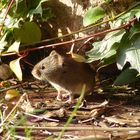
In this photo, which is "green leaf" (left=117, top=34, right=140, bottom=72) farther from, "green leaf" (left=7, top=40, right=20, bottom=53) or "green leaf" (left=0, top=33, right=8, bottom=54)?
"green leaf" (left=0, top=33, right=8, bottom=54)

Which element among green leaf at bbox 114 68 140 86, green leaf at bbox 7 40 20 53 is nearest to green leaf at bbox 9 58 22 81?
green leaf at bbox 7 40 20 53

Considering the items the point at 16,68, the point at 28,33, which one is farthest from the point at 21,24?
the point at 16,68

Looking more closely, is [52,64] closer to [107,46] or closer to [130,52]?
[107,46]

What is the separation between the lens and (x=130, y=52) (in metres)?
3.25

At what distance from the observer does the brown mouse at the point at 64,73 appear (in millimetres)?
3428

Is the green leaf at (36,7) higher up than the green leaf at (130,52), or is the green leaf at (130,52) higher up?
the green leaf at (36,7)

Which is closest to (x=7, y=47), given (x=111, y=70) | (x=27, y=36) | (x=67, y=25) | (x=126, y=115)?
(x=27, y=36)

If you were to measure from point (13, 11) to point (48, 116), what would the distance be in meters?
1.13

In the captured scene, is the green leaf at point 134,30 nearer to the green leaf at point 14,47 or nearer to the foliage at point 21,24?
the foliage at point 21,24

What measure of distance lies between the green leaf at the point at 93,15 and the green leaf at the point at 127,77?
45cm

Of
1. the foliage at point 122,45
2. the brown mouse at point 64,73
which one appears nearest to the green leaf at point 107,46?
the foliage at point 122,45

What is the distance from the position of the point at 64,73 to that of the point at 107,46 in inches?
14.4

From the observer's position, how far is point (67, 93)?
3703 millimetres

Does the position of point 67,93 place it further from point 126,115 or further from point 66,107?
point 126,115
